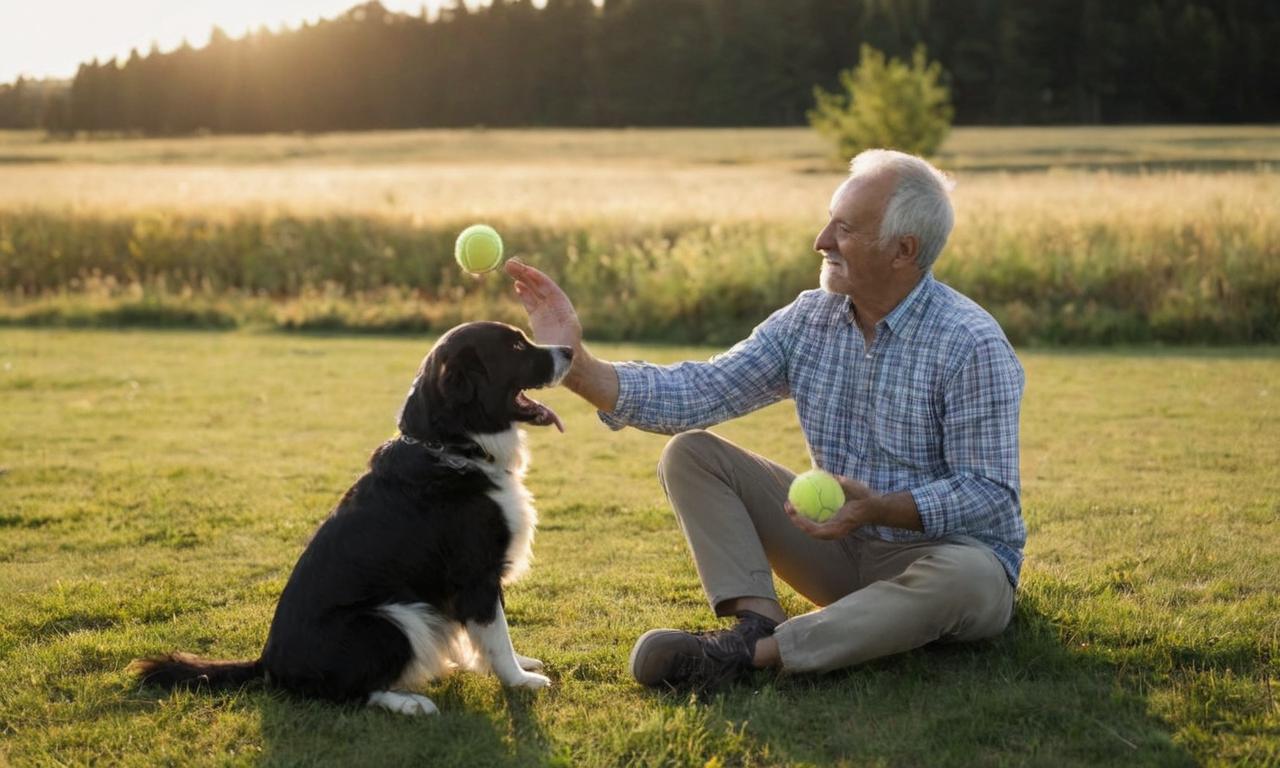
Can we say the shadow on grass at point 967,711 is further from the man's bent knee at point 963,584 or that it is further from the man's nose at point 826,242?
the man's nose at point 826,242

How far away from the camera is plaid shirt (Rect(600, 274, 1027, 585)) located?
3861 mm


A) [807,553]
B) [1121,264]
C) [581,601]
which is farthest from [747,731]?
[1121,264]

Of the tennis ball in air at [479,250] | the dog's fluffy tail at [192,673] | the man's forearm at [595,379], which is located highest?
the tennis ball in air at [479,250]

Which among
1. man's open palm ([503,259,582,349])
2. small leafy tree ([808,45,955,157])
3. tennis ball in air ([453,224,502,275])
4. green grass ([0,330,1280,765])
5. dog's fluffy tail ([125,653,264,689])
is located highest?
small leafy tree ([808,45,955,157])

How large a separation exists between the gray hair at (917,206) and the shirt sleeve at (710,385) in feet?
1.91

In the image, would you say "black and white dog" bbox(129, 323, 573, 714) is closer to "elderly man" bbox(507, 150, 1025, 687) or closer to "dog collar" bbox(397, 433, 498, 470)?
"dog collar" bbox(397, 433, 498, 470)

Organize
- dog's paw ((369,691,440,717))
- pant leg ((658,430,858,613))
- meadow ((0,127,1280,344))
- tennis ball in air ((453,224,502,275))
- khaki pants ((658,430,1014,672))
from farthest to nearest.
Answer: meadow ((0,127,1280,344)) < tennis ball in air ((453,224,502,275)) < pant leg ((658,430,858,613)) < khaki pants ((658,430,1014,672)) < dog's paw ((369,691,440,717))

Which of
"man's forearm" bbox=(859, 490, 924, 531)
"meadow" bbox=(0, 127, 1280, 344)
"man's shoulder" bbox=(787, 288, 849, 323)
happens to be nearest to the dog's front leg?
"man's forearm" bbox=(859, 490, 924, 531)

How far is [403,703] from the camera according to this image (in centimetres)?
370

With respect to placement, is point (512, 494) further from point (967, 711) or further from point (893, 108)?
point (893, 108)

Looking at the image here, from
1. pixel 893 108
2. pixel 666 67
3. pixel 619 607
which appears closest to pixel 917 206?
pixel 619 607

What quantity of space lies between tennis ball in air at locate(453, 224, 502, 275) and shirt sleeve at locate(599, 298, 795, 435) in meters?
0.73

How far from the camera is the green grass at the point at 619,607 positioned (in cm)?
345

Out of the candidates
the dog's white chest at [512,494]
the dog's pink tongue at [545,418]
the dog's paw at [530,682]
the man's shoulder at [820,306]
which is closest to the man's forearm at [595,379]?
the dog's pink tongue at [545,418]
